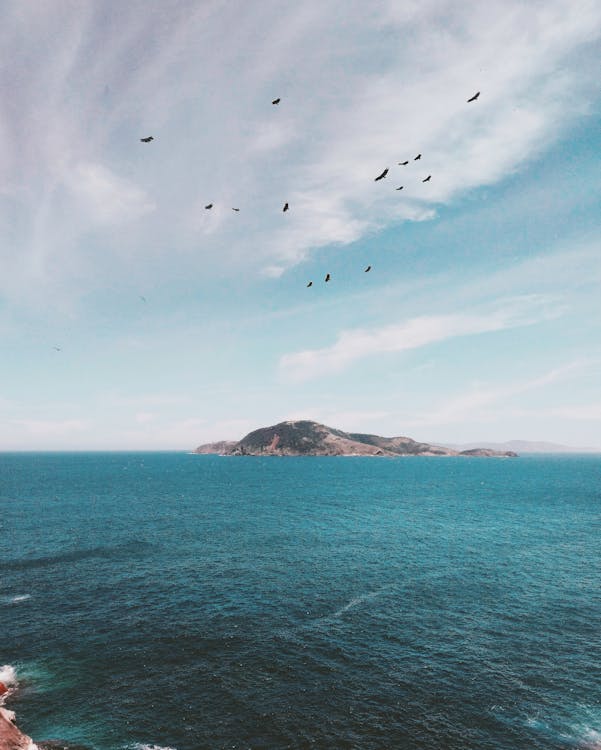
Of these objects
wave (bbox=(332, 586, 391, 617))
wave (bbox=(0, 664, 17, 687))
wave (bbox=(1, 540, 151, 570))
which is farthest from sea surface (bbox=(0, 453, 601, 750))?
wave (bbox=(1, 540, 151, 570))

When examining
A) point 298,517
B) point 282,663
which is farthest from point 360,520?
point 282,663

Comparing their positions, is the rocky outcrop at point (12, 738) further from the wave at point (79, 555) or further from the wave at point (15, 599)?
the wave at point (79, 555)

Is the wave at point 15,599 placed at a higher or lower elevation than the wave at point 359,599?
higher

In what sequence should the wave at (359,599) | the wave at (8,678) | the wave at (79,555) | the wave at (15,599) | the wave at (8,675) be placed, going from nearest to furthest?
the wave at (8,678), the wave at (8,675), the wave at (359,599), the wave at (15,599), the wave at (79,555)

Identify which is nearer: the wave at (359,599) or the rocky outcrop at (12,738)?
the rocky outcrop at (12,738)

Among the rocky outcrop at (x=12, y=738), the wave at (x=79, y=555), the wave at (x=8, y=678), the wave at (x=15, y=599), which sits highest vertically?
the wave at (x=79, y=555)

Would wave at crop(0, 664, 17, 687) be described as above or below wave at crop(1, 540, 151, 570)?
below

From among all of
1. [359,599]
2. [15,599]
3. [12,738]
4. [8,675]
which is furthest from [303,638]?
[15,599]

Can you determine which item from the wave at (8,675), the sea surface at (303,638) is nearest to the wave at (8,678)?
the wave at (8,675)

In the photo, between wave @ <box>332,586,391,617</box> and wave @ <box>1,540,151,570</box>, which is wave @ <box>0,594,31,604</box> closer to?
wave @ <box>1,540,151,570</box>
